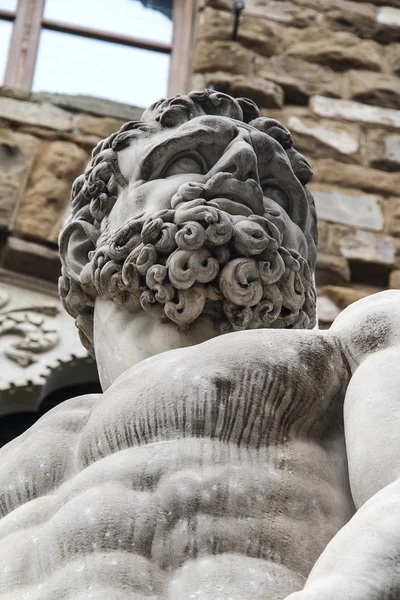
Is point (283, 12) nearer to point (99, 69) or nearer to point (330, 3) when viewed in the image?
point (330, 3)

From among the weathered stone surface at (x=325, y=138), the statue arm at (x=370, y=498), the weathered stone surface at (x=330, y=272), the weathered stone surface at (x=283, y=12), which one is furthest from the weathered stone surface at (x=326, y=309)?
the statue arm at (x=370, y=498)

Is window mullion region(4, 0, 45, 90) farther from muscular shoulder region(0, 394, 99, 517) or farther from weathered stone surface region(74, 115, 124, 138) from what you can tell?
muscular shoulder region(0, 394, 99, 517)

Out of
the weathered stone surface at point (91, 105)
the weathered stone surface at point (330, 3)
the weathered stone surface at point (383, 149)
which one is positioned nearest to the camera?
the weathered stone surface at point (91, 105)

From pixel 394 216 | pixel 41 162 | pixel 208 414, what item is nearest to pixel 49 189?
pixel 41 162

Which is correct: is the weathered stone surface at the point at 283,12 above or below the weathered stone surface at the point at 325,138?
above

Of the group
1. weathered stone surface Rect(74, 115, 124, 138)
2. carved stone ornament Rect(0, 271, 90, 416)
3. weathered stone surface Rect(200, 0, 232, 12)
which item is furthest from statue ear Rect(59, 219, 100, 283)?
weathered stone surface Rect(200, 0, 232, 12)

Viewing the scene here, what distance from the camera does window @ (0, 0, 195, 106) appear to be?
4859 mm

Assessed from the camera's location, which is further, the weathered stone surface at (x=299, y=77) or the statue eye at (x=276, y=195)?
the weathered stone surface at (x=299, y=77)

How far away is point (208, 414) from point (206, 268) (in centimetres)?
32

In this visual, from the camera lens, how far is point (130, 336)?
6.14ft

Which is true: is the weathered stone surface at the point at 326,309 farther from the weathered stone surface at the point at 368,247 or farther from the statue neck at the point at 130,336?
the statue neck at the point at 130,336

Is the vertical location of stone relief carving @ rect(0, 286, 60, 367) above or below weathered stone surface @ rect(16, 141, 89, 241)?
below

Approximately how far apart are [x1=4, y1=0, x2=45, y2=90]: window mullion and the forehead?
2.86m

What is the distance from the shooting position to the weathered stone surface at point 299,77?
4.69 m
